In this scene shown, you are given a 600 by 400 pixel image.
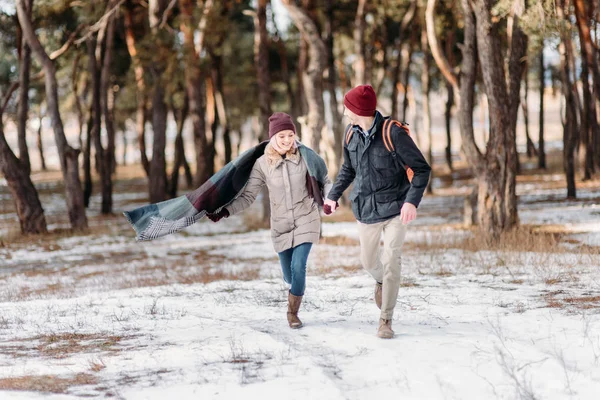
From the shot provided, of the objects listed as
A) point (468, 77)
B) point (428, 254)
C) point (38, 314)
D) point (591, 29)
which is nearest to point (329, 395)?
point (38, 314)

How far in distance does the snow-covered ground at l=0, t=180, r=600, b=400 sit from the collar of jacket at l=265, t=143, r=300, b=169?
1.40m

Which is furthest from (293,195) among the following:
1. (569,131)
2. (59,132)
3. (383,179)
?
(569,131)

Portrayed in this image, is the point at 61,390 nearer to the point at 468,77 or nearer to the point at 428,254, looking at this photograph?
the point at 428,254

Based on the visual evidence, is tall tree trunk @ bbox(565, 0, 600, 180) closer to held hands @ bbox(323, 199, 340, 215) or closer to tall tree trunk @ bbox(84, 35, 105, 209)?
held hands @ bbox(323, 199, 340, 215)

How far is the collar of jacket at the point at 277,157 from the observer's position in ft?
20.6

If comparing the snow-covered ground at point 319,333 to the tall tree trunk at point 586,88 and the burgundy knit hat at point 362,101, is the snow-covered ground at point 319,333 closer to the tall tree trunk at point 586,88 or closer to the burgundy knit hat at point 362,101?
the burgundy knit hat at point 362,101

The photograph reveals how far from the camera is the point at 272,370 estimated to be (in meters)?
5.09

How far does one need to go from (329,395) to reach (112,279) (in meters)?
7.71

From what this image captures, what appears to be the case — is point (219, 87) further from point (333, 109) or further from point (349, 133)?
point (349, 133)

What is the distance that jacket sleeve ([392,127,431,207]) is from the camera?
557cm

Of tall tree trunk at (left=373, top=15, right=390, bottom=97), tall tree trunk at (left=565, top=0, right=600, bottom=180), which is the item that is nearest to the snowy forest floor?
tall tree trunk at (left=565, top=0, right=600, bottom=180)

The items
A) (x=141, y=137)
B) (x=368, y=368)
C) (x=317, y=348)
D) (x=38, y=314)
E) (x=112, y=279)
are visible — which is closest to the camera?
(x=368, y=368)

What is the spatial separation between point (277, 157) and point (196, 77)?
60.4 feet

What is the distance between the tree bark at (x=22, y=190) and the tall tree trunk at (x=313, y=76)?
267 inches
